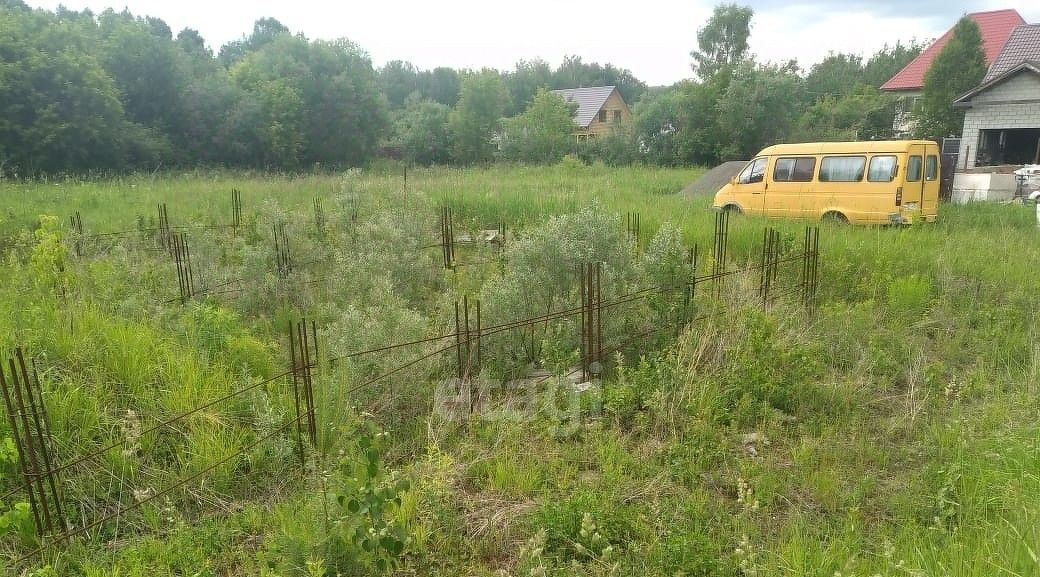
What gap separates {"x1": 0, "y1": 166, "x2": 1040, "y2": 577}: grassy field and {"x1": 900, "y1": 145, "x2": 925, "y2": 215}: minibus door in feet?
7.94

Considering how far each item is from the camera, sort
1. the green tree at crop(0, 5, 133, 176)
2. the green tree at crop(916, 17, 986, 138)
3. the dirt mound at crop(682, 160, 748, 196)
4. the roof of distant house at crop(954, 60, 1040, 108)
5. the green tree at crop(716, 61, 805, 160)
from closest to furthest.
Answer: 1. the dirt mound at crop(682, 160, 748, 196)
2. the roof of distant house at crop(954, 60, 1040, 108)
3. the green tree at crop(0, 5, 133, 176)
4. the green tree at crop(916, 17, 986, 138)
5. the green tree at crop(716, 61, 805, 160)

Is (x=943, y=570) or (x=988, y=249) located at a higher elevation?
(x=988, y=249)

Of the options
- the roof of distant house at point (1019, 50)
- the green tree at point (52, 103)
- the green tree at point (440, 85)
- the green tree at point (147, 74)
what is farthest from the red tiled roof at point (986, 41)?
the green tree at point (440, 85)

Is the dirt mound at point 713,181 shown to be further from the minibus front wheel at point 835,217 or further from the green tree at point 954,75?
the green tree at point 954,75

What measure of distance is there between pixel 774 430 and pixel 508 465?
1849 mm

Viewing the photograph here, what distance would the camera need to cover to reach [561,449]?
3822 millimetres

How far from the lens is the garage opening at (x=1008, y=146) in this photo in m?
18.4

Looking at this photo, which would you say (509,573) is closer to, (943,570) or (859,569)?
(859,569)

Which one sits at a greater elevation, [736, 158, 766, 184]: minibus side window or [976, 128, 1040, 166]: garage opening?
[976, 128, 1040, 166]: garage opening

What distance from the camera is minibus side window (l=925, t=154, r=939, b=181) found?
32.1 feet

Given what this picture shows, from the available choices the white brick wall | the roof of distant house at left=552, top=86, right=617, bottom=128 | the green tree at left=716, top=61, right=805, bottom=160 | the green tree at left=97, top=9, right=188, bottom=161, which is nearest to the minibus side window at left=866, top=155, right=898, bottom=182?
the white brick wall

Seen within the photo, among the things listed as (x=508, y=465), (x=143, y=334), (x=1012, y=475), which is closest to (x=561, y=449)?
(x=508, y=465)

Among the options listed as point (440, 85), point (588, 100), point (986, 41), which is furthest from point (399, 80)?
point (986, 41)

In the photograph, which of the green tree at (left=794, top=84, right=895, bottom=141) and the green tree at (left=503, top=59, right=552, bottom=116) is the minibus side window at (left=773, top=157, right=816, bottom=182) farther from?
the green tree at (left=503, top=59, right=552, bottom=116)
